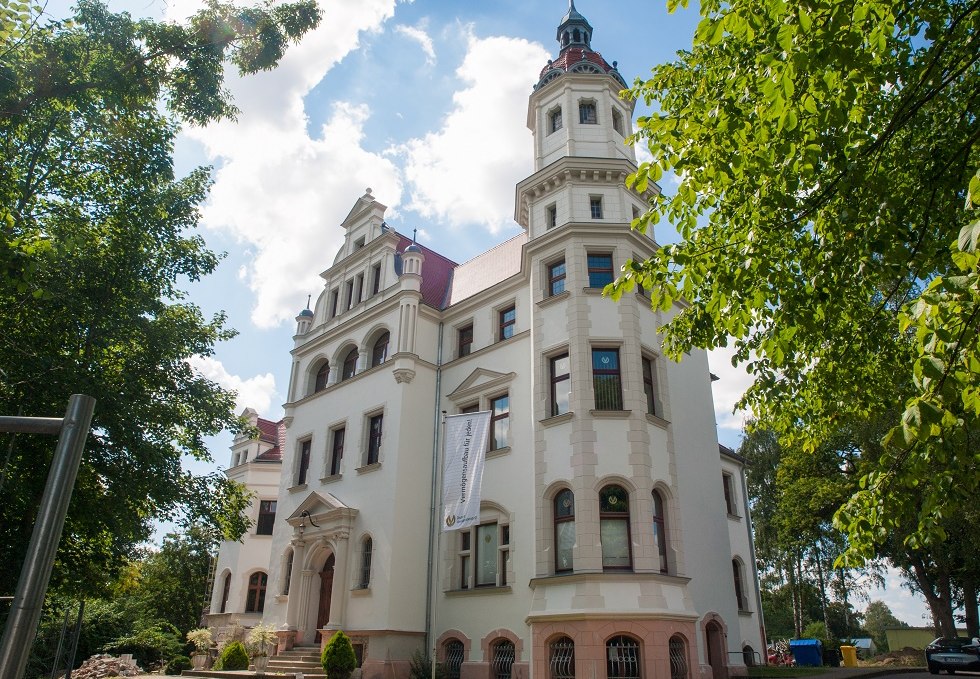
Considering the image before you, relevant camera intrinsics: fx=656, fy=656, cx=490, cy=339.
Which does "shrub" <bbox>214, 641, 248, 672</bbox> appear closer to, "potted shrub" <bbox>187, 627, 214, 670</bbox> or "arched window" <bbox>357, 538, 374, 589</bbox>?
"potted shrub" <bbox>187, 627, 214, 670</bbox>

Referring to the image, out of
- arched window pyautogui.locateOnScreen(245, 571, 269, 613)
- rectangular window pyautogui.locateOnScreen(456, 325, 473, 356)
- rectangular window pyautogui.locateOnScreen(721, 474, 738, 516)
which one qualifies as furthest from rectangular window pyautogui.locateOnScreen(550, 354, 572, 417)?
arched window pyautogui.locateOnScreen(245, 571, 269, 613)

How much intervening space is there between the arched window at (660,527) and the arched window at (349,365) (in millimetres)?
13875

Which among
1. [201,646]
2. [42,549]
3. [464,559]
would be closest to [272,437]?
[201,646]

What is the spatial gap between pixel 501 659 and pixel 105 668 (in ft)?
49.4

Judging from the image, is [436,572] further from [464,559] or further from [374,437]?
[374,437]

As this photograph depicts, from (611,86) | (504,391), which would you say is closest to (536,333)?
(504,391)

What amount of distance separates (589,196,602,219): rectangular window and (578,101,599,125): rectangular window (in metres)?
3.74

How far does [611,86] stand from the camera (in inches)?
958

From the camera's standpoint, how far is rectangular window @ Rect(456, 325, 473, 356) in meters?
24.5

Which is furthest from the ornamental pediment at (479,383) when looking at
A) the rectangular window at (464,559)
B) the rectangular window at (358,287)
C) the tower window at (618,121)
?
the tower window at (618,121)

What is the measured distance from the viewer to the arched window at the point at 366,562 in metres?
22.0

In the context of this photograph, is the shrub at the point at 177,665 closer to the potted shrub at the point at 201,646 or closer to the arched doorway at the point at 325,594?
the potted shrub at the point at 201,646

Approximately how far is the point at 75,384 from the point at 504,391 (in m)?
12.2

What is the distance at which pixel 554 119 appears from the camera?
2464cm
